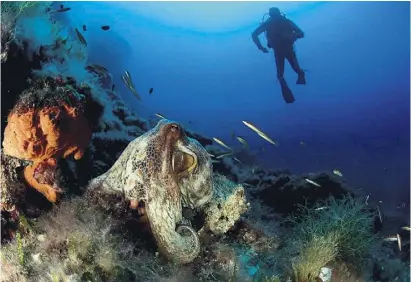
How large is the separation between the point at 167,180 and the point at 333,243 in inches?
108

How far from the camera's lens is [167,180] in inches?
154

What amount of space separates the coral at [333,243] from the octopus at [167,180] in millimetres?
1680

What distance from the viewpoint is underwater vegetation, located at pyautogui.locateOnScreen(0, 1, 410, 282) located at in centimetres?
369

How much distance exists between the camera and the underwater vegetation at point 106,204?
3.69m

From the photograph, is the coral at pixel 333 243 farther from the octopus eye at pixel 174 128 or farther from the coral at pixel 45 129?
the coral at pixel 45 129

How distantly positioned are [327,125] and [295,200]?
30762 millimetres

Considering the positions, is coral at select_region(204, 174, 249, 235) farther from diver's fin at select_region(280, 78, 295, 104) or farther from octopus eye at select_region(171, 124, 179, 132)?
diver's fin at select_region(280, 78, 295, 104)

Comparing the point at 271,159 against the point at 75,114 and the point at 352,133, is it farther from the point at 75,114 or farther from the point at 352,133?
the point at 75,114

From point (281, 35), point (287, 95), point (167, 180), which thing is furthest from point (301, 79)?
point (167, 180)

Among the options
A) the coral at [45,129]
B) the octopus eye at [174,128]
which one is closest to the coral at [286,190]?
the coral at [45,129]

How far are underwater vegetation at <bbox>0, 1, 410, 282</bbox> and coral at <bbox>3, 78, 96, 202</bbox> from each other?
0.02 metres

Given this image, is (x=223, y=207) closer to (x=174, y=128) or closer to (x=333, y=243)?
(x=174, y=128)

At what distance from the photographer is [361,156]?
98.3 feet

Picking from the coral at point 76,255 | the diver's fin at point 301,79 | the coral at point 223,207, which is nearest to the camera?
the coral at point 76,255
